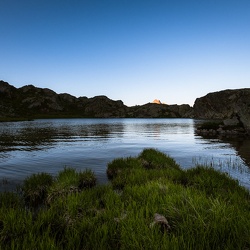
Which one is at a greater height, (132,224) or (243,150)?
(132,224)

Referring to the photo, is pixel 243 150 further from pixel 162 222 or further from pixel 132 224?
pixel 132 224

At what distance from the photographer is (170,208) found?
278 inches

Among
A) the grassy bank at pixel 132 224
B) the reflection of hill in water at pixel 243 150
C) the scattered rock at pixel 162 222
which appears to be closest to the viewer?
the grassy bank at pixel 132 224

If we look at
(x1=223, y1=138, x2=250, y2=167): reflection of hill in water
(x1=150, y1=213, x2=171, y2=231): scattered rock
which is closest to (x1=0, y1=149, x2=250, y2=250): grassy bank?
(x1=150, y1=213, x2=171, y2=231): scattered rock

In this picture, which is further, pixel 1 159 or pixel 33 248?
pixel 1 159

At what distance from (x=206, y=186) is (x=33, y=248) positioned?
9335 mm

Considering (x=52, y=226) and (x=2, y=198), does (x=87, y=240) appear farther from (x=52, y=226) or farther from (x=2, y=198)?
(x=2, y=198)

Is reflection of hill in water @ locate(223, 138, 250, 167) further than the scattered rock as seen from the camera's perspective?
Yes

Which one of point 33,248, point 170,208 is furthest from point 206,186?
point 33,248

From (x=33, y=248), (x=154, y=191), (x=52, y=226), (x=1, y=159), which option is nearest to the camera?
(x=33, y=248)

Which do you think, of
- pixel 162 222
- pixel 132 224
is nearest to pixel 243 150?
pixel 162 222

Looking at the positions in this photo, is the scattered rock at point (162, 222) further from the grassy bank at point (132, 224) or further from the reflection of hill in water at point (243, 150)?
the reflection of hill in water at point (243, 150)

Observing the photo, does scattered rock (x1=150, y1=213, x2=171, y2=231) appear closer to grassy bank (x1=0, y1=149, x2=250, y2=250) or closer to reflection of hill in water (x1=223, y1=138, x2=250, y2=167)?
grassy bank (x1=0, y1=149, x2=250, y2=250)

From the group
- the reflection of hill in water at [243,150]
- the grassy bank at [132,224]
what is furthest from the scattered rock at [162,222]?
the reflection of hill in water at [243,150]
